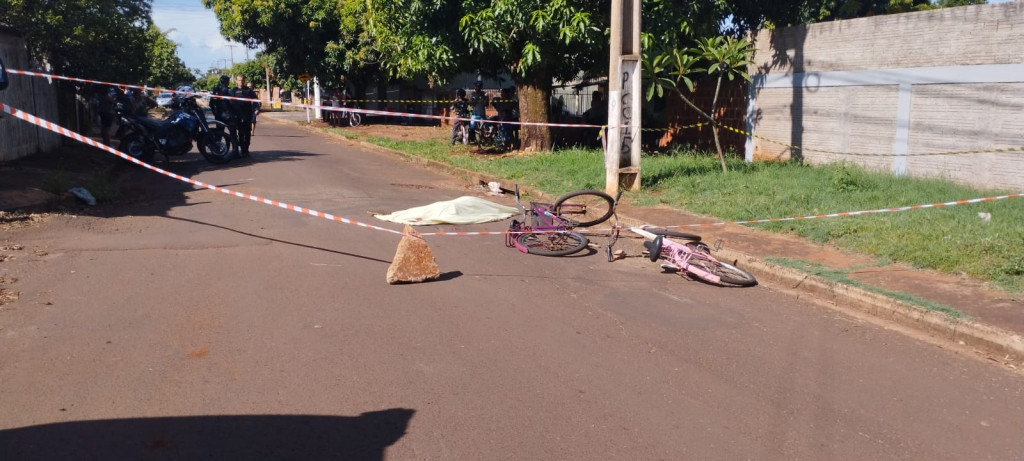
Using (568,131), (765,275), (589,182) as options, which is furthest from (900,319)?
(568,131)

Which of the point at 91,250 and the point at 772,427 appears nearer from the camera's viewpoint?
the point at 772,427

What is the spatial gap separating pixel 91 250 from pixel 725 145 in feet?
39.1

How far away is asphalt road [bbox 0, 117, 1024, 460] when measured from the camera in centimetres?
418

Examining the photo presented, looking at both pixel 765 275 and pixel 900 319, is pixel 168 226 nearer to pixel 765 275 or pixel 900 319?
pixel 765 275

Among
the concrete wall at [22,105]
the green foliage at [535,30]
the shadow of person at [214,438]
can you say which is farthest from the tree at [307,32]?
the shadow of person at [214,438]

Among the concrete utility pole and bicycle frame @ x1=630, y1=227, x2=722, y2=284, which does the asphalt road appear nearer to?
bicycle frame @ x1=630, y1=227, x2=722, y2=284

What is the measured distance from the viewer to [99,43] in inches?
607

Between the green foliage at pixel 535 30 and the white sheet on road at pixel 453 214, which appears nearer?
the white sheet on road at pixel 453 214

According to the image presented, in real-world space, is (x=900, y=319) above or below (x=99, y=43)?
below

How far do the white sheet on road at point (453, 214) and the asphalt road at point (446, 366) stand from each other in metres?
2.03

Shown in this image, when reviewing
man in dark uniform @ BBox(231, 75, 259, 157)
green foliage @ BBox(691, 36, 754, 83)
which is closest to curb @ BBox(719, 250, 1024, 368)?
green foliage @ BBox(691, 36, 754, 83)

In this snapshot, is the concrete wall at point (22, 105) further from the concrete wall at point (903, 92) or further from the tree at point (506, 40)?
the concrete wall at point (903, 92)

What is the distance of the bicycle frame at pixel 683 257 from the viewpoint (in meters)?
7.59

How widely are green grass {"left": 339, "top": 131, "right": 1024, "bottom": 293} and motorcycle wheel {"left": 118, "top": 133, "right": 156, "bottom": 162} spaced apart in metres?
6.54
